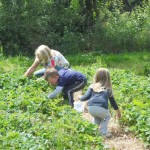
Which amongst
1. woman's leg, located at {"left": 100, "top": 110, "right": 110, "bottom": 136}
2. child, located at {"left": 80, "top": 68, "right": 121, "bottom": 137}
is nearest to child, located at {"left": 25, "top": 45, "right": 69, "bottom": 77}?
child, located at {"left": 80, "top": 68, "right": 121, "bottom": 137}

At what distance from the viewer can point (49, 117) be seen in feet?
23.1

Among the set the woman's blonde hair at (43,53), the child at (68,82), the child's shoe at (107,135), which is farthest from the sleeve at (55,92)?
the child's shoe at (107,135)

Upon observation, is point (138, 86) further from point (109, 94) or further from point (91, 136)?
point (91, 136)

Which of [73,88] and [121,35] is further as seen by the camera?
[121,35]

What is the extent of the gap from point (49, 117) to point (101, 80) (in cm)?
105

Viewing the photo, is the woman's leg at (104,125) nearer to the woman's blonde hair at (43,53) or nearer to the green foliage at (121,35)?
the woman's blonde hair at (43,53)

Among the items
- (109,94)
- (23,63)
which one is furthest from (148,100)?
(23,63)

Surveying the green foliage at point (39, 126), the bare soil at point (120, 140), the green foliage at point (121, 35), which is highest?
the green foliage at point (39, 126)

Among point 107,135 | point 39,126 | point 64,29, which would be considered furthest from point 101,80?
point 64,29

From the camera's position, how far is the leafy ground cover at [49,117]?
5699mm

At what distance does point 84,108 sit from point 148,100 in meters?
1.30

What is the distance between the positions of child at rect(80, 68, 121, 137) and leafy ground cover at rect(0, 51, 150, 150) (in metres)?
0.32

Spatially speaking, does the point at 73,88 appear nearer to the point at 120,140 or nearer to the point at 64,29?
the point at 120,140

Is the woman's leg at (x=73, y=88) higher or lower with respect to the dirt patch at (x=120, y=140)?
higher
